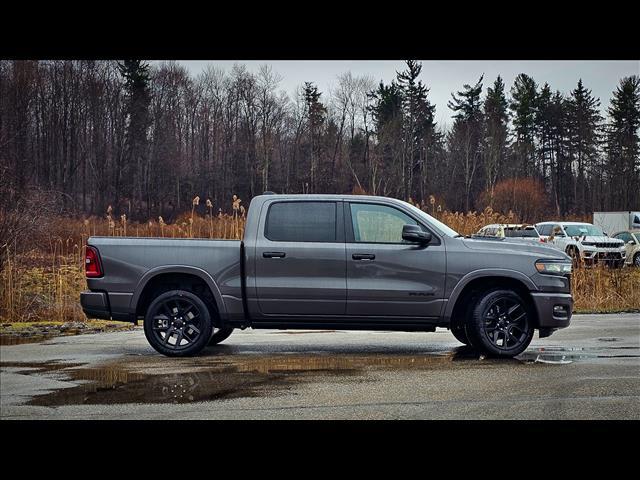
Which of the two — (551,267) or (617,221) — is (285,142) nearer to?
(617,221)

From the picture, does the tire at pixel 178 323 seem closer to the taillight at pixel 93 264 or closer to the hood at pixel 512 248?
the taillight at pixel 93 264

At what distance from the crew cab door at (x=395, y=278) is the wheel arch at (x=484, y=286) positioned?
0.17 meters

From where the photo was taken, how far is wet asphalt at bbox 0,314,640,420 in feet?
20.3

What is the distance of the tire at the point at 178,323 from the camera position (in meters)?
9.05

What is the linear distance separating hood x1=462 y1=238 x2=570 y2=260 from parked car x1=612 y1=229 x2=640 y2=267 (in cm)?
1926

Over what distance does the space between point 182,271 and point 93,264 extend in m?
1.12

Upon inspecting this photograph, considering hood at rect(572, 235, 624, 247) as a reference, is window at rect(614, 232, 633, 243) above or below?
above

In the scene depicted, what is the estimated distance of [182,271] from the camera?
29.8 ft

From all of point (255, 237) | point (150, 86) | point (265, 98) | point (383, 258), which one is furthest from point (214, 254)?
point (150, 86)

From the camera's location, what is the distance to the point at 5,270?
528 inches

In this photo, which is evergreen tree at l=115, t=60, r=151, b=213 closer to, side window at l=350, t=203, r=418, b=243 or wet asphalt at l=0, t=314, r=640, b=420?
wet asphalt at l=0, t=314, r=640, b=420

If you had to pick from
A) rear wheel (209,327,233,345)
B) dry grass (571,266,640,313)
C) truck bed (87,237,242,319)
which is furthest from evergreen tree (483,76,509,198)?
truck bed (87,237,242,319)

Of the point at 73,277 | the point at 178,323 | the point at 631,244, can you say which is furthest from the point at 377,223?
the point at 631,244
